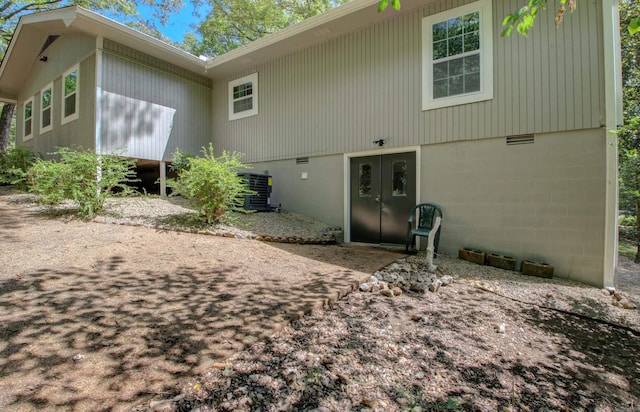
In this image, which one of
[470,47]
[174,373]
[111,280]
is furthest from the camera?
[470,47]

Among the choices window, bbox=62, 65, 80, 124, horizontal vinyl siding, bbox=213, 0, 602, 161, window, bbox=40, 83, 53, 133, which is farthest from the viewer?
window, bbox=40, 83, 53, 133

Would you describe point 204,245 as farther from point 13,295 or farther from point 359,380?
point 359,380

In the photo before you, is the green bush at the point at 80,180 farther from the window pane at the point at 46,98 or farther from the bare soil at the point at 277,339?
the window pane at the point at 46,98

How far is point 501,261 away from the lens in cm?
492

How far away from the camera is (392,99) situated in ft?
20.3

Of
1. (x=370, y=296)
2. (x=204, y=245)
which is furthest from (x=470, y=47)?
(x=204, y=245)

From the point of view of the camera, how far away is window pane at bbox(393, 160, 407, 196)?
609cm

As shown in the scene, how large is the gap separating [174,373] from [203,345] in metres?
0.29

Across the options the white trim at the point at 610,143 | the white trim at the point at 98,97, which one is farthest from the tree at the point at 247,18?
the white trim at the point at 610,143

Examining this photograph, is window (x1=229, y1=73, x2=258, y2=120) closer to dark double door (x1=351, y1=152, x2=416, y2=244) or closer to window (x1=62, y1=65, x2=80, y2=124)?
dark double door (x1=351, y1=152, x2=416, y2=244)

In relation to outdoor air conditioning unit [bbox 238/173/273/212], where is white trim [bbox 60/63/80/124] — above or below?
above

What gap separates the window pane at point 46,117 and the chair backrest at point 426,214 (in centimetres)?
1063

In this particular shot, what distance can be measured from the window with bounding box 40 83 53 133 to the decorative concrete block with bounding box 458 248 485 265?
11.2m

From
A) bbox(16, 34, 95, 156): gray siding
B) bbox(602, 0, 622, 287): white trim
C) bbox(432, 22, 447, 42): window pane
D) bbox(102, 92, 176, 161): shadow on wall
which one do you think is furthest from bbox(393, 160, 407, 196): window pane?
bbox(16, 34, 95, 156): gray siding
